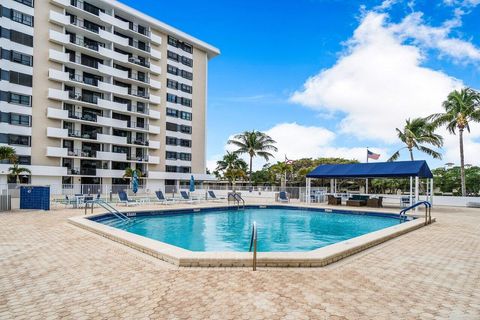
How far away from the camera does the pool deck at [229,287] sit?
13.9ft

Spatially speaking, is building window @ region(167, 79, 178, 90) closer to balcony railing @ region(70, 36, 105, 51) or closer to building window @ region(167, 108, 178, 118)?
building window @ region(167, 108, 178, 118)

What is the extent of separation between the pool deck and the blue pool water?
425 cm

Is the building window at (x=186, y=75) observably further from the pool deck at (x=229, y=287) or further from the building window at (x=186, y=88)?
the pool deck at (x=229, y=287)

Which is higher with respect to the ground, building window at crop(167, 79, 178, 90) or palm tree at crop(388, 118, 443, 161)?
building window at crop(167, 79, 178, 90)

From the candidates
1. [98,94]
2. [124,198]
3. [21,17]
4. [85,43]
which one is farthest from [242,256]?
[85,43]

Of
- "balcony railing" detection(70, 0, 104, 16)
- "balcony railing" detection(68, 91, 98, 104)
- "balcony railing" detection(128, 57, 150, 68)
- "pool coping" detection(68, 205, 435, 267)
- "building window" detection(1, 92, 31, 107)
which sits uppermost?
"balcony railing" detection(70, 0, 104, 16)

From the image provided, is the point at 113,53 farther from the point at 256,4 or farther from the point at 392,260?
the point at 392,260

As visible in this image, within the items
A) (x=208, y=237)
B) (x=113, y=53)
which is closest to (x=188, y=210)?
(x=208, y=237)

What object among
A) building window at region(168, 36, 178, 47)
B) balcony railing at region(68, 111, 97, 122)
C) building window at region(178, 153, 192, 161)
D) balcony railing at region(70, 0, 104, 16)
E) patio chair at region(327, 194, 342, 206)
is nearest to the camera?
patio chair at region(327, 194, 342, 206)

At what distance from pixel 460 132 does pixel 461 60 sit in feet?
34.6

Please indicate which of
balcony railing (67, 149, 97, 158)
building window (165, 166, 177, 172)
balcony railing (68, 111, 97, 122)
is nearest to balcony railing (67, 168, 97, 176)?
balcony railing (67, 149, 97, 158)

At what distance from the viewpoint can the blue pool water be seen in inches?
466

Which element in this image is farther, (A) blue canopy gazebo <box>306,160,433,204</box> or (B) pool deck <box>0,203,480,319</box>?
(A) blue canopy gazebo <box>306,160,433,204</box>

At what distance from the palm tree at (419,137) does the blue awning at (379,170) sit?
575 inches
